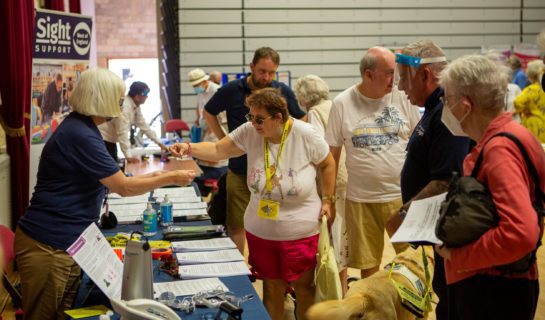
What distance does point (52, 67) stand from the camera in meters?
5.19

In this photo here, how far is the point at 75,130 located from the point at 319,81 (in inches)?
91.2

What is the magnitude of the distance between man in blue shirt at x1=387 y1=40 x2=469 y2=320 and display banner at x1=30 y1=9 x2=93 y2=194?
3.42 metres

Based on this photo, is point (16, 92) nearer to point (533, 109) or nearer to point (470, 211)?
point (470, 211)

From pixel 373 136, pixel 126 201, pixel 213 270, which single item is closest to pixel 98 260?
pixel 213 270

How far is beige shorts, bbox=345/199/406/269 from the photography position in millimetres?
3518

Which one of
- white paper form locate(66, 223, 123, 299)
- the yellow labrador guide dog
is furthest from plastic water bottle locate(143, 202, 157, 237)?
the yellow labrador guide dog

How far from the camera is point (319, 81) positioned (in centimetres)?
448

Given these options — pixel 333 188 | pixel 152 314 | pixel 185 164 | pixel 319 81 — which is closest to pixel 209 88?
pixel 185 164

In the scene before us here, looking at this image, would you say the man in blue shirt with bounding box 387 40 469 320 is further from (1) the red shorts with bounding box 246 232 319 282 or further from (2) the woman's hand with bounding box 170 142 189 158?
(2) the woman's hand with bounding box 170 142 189 158

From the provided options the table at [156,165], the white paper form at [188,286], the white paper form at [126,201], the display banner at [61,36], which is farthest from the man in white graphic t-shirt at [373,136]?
the display banner at [61,36]

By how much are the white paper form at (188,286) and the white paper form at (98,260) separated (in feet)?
0.67

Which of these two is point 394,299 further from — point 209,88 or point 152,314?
point 209,88

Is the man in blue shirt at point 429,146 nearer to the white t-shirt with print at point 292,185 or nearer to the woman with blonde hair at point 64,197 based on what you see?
the white t-shirt with print at point 292,185

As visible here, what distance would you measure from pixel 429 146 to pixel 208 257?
3.62 ft
